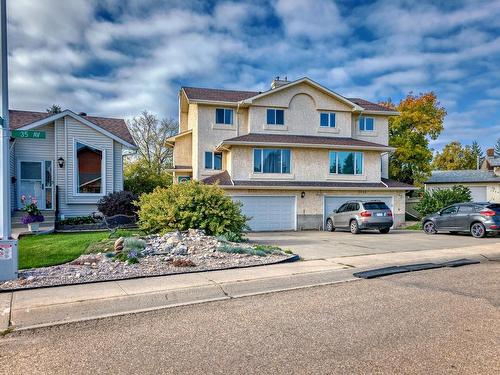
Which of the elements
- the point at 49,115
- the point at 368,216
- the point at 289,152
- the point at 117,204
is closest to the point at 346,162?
the point at 289,152

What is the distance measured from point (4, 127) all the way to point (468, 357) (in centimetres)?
903

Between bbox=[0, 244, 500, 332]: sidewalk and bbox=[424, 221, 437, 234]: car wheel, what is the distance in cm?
1040

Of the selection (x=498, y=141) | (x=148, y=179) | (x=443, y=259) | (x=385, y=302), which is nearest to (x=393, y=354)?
(x=385, y=302)

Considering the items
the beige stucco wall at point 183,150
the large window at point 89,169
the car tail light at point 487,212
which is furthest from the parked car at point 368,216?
the large window at point 89,169

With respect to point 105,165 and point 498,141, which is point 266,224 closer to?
point 105,165

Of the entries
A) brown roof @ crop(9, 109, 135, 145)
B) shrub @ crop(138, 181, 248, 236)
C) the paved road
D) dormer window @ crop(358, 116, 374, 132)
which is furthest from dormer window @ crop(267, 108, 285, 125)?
the paved road

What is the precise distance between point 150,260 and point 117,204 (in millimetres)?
8081

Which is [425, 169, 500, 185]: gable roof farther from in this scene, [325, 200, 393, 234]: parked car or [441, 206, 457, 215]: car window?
[325, 200, 393, 234]: parked car

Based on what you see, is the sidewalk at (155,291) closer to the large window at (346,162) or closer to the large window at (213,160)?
Result: the large window at (346,162)

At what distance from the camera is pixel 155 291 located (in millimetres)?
7352

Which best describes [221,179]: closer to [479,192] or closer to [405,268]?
[405,268]

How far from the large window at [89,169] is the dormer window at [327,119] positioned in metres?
14.4

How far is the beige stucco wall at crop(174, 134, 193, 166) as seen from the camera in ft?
91.5

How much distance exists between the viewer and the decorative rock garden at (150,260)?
8258 mm
